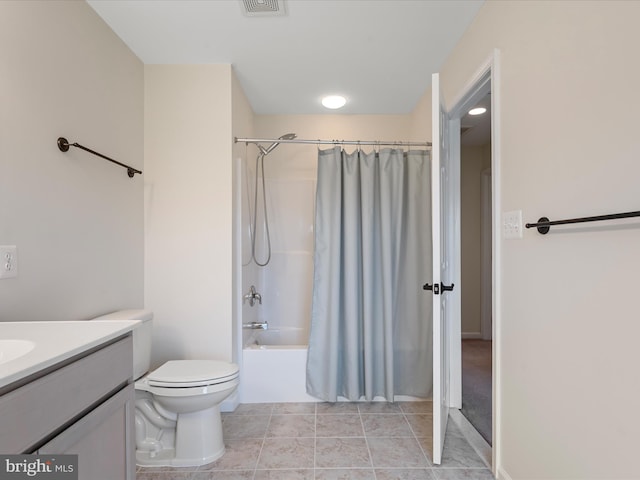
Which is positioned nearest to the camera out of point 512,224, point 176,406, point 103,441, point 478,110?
point 103,441

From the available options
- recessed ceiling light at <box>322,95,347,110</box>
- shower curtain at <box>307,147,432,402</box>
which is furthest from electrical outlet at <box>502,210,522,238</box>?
recessed ceiling light at <box>322,95,347,110</box>

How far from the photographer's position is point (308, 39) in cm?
192

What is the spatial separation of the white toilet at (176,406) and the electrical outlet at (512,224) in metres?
1.53

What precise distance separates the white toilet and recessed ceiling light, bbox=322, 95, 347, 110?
2075 millimetres

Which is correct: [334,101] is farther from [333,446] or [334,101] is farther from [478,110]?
[333,446]

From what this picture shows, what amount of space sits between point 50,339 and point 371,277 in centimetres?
182

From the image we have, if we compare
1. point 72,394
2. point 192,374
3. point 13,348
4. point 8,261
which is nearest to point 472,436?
point 192,374

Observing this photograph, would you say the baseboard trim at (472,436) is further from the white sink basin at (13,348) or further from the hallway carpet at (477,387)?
the white sink basin at (13,348)

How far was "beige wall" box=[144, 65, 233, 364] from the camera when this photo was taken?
84.8 inches

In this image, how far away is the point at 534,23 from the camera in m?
1.26

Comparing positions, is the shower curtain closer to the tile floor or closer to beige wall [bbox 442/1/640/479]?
the tile floor

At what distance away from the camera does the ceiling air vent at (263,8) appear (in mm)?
1610

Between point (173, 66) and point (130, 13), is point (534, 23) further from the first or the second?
point (173, 66)

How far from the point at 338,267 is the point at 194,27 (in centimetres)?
169
